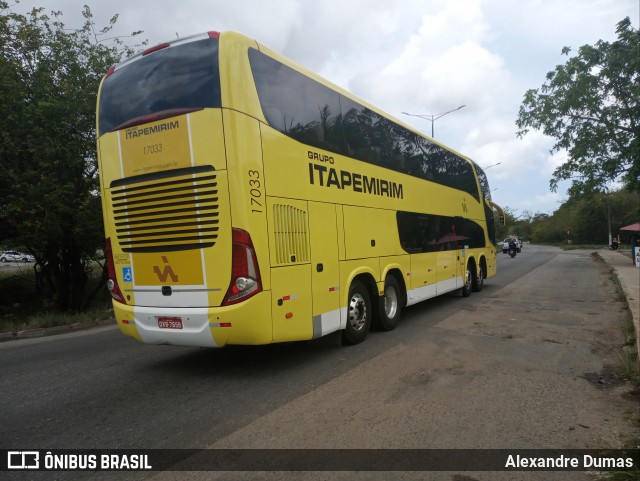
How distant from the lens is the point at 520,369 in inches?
220

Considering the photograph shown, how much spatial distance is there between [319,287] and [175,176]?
7.60ft

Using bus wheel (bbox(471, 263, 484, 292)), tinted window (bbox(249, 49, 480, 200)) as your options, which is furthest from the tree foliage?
tinted window (bbox(249, 49, 480, 200))

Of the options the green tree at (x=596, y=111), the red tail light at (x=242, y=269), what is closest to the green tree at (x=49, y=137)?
the red tail light at (x=242, y=269)

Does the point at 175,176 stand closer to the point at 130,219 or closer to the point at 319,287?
the point at 130,219

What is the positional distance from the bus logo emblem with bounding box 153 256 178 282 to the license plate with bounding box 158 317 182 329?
18.1 inches

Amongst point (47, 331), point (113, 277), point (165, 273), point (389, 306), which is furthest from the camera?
point (47, 331)

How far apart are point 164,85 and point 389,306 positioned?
525 cm

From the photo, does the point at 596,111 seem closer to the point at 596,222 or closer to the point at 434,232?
the point at 434,232

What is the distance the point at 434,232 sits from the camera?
1010cm

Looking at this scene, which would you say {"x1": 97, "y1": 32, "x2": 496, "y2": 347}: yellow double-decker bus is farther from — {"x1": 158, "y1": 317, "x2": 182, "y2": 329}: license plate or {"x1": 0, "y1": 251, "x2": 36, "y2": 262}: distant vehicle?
{"x1": 0, "y1": 251, "x2": 36, "y2": 262}: distant vehicle

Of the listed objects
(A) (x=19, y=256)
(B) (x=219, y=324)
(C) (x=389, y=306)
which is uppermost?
(A) (x=19, y=256)

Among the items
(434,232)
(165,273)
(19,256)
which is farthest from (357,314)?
(19,256)

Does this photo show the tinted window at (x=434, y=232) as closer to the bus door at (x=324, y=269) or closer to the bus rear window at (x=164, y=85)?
the bus door at (x=324, y=269)

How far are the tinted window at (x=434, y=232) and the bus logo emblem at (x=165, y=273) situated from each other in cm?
455
